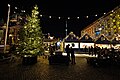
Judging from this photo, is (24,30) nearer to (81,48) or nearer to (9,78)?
(9,78)

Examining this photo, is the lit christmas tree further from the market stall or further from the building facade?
the market stall

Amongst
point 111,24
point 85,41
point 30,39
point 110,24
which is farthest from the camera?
point 110,24

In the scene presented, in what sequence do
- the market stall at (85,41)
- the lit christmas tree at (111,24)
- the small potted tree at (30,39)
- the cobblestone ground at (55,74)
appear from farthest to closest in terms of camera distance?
the lit christmas tree at (111,24) < the market stall at (85,41) < the small potted tree at (30,39) < the cobblestone ground at (55,74)

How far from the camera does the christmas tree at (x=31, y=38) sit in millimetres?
19625

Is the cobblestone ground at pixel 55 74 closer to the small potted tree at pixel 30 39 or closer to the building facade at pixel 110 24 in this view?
the small potted tree at pixel 30 39

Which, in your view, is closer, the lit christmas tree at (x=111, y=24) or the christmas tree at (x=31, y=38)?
the christmas tree at (x=31, y=38)

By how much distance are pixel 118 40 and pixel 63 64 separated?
25.5 meters

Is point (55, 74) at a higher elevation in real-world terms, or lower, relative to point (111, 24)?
lower

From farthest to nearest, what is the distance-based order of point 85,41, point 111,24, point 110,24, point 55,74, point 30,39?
point 110,24
point 111,24
point 85,41
point 30,39
point 55,74

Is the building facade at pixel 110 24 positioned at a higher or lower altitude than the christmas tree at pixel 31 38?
higher

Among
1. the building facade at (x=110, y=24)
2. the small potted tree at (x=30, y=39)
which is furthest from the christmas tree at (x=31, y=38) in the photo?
the building facade at (x=110, y=24)

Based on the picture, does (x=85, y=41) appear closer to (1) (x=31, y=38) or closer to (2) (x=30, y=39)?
(1) (x=31, y=38)

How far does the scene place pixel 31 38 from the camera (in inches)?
786

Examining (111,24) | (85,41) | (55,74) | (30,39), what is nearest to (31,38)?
(30,39)
